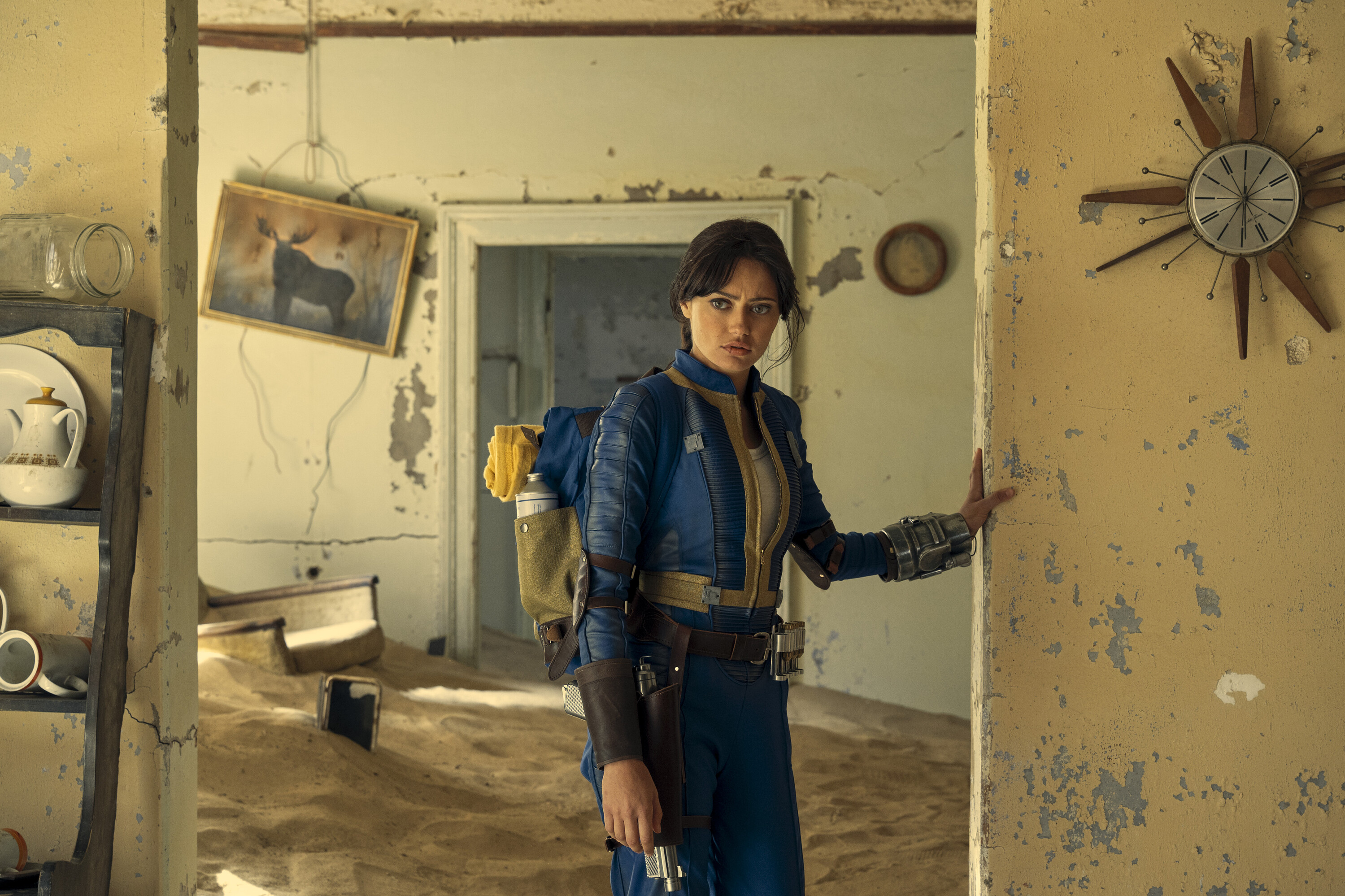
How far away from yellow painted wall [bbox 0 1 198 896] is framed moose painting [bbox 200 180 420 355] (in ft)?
10.4

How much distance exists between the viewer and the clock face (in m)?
1.83

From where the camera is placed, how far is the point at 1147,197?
73.5 inches

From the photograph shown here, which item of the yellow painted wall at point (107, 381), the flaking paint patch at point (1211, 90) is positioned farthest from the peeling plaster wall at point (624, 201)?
the yellow painted wall at point (107, 381)

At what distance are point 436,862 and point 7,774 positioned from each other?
1203mm

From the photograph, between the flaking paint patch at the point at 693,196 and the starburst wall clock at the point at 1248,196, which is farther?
the flaking paint patch at the point at 693,196

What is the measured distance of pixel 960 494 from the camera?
16.5 feet

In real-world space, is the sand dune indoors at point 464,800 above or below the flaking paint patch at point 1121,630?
Result: below

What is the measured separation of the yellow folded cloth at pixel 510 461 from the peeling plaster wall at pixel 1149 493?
88cm

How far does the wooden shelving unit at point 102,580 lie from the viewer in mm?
1848

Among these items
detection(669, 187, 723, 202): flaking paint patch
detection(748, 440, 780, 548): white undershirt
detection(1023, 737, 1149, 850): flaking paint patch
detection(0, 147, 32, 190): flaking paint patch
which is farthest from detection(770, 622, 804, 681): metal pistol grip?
detection(669, 187, 723, 202): flaking paint patch

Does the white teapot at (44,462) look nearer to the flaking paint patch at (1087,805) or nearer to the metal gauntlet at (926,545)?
the metal gauntlet at (926,545)

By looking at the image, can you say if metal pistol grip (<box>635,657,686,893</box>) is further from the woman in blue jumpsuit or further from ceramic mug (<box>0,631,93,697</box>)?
ceramic mug (<box>0,631,93,697</box>)

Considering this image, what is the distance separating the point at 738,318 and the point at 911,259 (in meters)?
3.58

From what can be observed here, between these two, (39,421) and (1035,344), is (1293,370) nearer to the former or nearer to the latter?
(1035,344)
